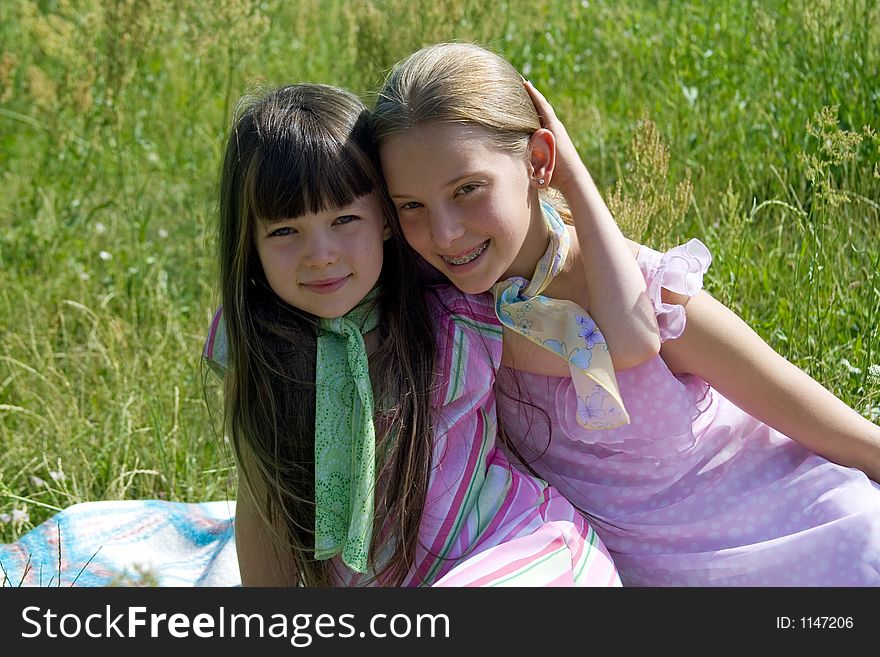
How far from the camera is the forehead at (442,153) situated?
1.89 metres

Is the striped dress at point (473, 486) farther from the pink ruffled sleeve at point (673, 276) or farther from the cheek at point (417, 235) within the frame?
the pink ruffled sleeve at point (673, 276)

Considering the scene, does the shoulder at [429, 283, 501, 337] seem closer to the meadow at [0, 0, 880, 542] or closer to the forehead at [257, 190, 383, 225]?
the forehead at [257, 190, 383, 225]

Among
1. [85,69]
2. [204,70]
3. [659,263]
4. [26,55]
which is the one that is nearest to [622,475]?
[659,263]

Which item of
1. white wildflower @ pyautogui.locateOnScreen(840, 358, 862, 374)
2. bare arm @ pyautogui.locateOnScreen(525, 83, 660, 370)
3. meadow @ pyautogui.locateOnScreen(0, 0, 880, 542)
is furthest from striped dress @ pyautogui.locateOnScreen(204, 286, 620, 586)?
white wildflower @ pyautogui.locateOnScreen(840, 358, 862, 374)

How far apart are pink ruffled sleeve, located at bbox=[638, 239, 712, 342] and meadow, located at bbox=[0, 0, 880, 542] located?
1.25ft

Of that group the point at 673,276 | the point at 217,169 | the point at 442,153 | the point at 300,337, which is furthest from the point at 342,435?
the point at 217,169

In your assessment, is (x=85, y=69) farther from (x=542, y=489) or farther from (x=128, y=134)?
(x=542, y=489)

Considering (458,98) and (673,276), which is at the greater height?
(458,98)

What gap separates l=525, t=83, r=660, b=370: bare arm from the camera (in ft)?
6.48

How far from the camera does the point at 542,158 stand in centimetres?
201

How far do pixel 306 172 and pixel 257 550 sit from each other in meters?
0.76

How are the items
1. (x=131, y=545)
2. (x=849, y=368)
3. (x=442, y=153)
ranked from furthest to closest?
1. (x=131, y=545)
2. (x=849, y=368)
3. (x=442, y=153)

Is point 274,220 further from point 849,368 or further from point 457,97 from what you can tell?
point 849,368
